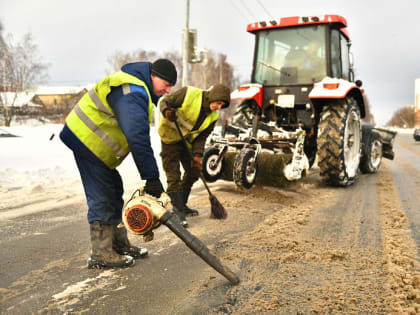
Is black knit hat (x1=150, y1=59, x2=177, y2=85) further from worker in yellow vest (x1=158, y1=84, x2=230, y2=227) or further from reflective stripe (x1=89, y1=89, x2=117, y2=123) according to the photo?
worker in yellow vest (x1=158, y1=84, x2=230, y2=227)

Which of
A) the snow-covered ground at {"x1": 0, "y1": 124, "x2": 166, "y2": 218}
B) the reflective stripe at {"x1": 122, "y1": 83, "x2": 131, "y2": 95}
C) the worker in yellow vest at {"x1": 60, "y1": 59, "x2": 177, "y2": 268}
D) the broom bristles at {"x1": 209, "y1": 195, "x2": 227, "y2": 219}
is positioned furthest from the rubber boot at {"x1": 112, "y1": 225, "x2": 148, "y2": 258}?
the snow-covered ground at {"x1": 0, "y1": 124, "x2": 166, "y2": 218}

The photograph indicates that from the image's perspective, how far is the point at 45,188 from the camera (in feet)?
19.2

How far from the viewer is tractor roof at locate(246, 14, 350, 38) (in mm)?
6152

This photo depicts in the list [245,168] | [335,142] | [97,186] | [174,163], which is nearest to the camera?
[97,186]

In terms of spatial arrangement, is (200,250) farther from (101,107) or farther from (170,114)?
(170,114)

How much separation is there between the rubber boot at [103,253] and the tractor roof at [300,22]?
4.76 m

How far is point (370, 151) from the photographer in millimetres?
7902

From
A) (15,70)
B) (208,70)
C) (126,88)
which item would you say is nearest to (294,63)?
(126,88)

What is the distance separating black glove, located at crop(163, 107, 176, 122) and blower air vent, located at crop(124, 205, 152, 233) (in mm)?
1551

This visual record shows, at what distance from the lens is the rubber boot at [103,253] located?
3.05 metres

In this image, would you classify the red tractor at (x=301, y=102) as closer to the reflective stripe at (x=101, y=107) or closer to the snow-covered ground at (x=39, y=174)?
the snow-covered ground at (x=39, y=174)

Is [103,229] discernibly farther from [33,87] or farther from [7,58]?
[33,87]

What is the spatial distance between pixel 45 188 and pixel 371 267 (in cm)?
462

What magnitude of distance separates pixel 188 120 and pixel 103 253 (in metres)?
1.76
